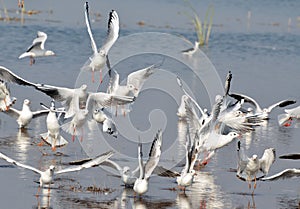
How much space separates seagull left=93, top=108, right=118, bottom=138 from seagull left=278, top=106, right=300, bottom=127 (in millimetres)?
3710

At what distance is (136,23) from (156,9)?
581 centimetres

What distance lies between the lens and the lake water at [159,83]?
11312 millimetres

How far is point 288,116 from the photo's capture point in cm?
1630

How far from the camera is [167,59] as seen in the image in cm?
2569

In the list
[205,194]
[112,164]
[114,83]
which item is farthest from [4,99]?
[205,194]

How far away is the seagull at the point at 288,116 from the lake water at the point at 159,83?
0.18 meters

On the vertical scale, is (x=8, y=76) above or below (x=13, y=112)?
above

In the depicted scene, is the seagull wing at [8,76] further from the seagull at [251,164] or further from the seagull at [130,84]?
the seagull at [251,164]

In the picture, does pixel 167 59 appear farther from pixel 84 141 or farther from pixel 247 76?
pixel 84 141

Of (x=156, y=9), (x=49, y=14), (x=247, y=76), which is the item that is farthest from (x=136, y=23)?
(x=247, y=76)

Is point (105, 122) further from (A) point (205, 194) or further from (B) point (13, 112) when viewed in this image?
(A) point (205, 194)

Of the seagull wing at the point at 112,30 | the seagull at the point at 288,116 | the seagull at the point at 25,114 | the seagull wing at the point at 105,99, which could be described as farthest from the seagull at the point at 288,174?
the seagull wing at the point at 112,30

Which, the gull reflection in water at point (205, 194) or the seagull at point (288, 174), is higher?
the seagull at point (288, 174)

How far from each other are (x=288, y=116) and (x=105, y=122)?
4.03 m
